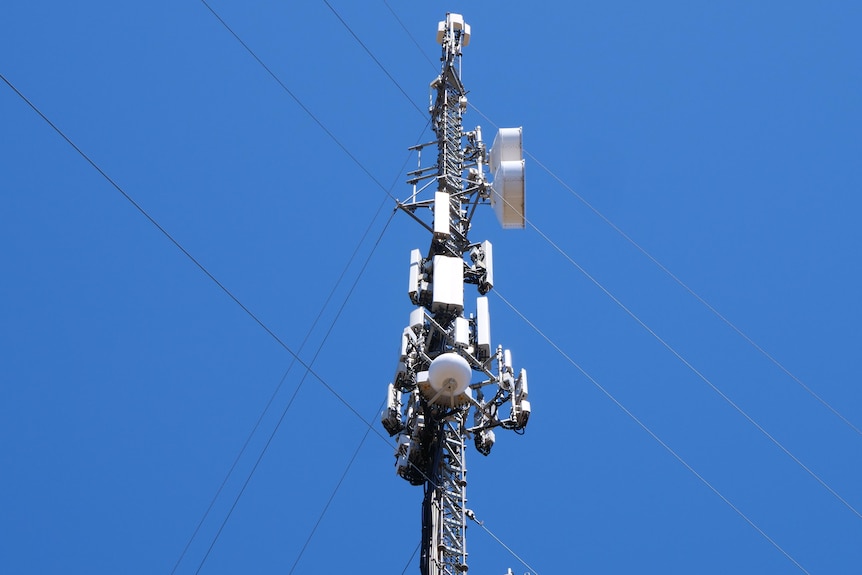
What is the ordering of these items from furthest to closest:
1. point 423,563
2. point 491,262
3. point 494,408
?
point 491,262 < point 494,408 < point 423,563

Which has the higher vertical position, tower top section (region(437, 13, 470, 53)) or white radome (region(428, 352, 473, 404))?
tower top section (region(437, 13, 470, 53))

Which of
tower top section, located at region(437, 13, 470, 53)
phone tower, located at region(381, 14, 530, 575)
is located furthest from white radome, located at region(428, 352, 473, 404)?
tower top section, located at region(437, 13, 470, 53)

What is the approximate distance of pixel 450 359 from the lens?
2150 centimetres

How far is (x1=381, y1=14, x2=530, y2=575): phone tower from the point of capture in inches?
845

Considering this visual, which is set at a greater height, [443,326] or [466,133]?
[466,133]

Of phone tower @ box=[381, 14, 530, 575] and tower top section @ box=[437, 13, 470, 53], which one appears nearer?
phone tower @ box=[381, 14, 530, 575]

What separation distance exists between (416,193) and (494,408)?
212 inches

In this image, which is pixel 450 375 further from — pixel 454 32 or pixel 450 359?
pixel 454 32

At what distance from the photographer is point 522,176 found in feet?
84.0

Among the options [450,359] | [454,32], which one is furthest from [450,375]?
[454,32]

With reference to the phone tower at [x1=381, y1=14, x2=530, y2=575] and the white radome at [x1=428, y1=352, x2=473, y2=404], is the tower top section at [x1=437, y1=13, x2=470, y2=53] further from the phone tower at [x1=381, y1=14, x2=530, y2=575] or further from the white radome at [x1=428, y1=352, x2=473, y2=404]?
the white radome at [x1=428, y1=352, x2=473, y2=404]

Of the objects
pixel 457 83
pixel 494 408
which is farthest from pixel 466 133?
pixel 494 408

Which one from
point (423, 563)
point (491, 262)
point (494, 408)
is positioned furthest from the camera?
point (491, 262)

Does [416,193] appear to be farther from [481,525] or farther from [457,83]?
[481,525]
